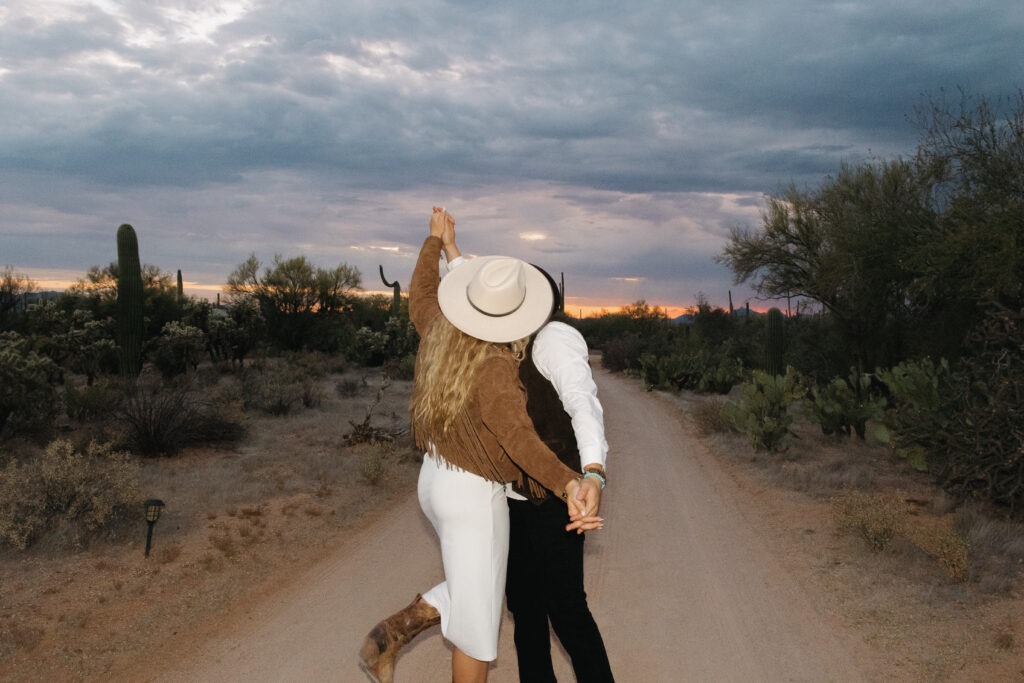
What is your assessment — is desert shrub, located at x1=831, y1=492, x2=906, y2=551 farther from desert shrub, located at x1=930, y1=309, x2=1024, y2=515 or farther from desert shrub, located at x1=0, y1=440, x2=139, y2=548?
desert shrub, located at x1=0, y1=440, x2=139, y2=548

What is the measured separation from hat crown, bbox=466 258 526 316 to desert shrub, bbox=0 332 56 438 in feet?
31.7

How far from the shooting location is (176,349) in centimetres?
1844

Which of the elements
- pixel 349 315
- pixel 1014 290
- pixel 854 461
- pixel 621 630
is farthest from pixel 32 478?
pixel 349 315

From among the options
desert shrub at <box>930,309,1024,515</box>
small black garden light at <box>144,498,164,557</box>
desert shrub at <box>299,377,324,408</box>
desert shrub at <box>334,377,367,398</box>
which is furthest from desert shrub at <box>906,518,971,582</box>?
desert shrub at <box>334,377,367,398</box>

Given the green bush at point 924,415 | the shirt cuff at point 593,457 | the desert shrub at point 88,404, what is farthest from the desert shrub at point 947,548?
the desert shrub at point 88,404

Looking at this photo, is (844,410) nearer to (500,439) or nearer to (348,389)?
(500,439)

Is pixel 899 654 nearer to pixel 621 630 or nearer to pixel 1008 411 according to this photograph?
pixel 621 630

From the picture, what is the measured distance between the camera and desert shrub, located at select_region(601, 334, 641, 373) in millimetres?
28172

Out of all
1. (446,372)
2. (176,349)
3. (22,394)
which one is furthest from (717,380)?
(446,372)

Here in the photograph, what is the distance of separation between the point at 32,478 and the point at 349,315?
24.2m

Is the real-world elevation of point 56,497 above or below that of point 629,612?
above

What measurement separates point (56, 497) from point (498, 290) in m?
5.56

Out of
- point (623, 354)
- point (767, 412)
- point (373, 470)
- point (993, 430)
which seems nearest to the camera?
point (993, 430)

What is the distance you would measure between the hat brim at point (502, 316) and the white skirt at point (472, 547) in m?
0.53
